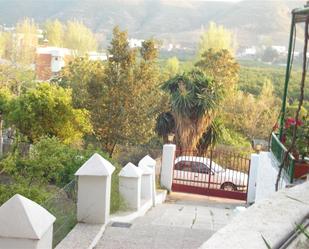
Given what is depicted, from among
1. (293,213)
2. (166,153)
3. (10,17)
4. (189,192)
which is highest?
(10,17)

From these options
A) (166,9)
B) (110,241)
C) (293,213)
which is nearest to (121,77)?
(110,241)

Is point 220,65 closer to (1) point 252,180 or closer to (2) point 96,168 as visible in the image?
(1) point 252,180

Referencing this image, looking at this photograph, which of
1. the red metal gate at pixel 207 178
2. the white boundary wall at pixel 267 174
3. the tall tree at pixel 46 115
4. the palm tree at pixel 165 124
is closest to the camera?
the white boundary wall at pixel 267 174

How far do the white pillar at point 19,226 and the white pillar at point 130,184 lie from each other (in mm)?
4122

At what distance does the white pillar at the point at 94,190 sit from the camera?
6195 millimetres

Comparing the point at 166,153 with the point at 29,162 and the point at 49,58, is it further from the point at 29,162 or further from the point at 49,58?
the point at 49,58

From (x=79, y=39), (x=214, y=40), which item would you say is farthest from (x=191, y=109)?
(x=79, y=39)

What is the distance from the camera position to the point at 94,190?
6.28 meters

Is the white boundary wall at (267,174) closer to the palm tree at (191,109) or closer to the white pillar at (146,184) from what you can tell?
the white pillar at (146,184)

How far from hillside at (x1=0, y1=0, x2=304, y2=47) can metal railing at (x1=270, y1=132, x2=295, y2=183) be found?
82279 mm

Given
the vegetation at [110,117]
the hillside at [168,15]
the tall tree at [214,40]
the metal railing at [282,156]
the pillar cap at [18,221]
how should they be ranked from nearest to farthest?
the pillar cap at [18,221] < the metal railing at [282,156] < the vegetation at [110,117] < the tall tree at [214,40] < the hillside at [168,15]

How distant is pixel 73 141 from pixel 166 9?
9550 centimetres

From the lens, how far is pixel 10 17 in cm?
10369

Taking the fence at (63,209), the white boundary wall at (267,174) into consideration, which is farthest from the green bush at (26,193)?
the white boundary wall at (267,174)
